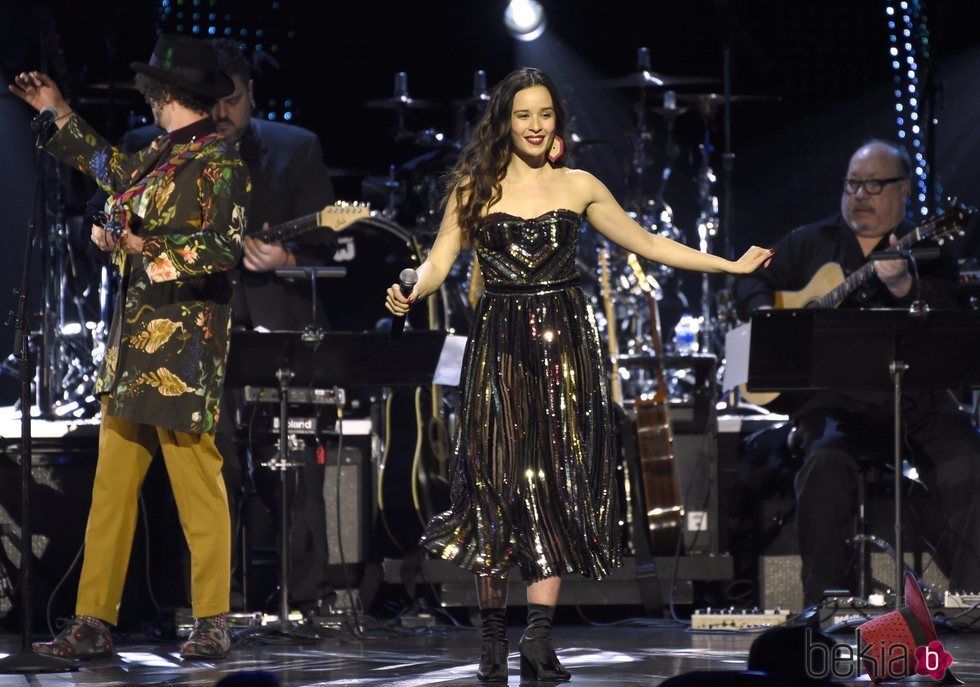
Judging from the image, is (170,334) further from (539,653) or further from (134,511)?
(539,653)

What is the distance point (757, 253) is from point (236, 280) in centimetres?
262

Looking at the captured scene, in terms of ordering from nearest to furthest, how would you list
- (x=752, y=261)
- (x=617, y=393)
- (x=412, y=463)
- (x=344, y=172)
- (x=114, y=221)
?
(x=752, y=261)
(x=114, y=221)
(x=412, y=463)
(x=617, y=393)
(x=344, y=172)

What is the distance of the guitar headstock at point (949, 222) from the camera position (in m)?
6.00

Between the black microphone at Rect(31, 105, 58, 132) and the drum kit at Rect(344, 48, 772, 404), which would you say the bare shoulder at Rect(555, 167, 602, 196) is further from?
the drum kit at Rect(344, 48, 772, 404)

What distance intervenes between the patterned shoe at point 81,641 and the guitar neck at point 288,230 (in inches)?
80.7

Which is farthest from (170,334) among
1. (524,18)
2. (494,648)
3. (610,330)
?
(524,18)

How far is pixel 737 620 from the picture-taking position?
6.27 metres

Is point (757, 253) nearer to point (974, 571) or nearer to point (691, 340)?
point (974, 571)

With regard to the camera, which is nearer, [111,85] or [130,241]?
[130,241]

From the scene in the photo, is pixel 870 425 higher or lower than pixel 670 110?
lower

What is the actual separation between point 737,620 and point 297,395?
204cm

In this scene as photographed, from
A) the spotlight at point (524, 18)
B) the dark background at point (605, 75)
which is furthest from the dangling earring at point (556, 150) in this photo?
the spotlight at point (524, 18)

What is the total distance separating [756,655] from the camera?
2920 millimetres

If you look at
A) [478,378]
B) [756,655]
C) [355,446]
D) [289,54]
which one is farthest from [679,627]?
[289,54]
